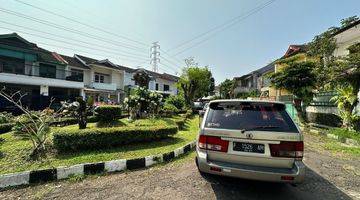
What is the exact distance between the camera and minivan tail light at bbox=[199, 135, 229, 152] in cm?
404

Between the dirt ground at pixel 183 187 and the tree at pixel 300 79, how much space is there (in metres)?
9.48

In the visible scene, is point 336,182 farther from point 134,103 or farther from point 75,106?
point 134,103

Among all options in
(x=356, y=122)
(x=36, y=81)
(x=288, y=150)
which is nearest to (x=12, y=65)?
(x=36, y=81)

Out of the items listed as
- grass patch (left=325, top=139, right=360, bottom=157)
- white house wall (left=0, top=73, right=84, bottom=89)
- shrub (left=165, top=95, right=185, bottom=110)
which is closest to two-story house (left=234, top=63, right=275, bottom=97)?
shrub (left=165, top=95, right=185, bottom=110)

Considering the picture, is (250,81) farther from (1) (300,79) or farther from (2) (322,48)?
(1) (300,79)

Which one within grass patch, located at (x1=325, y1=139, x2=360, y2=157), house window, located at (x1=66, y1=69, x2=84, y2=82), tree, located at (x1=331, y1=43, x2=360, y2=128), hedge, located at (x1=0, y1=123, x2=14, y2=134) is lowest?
grass patch, located at (x1=325, y1=139, x2=360, y2=157)

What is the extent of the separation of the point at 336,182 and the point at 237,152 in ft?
8.63

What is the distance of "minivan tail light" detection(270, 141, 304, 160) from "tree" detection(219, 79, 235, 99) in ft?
145

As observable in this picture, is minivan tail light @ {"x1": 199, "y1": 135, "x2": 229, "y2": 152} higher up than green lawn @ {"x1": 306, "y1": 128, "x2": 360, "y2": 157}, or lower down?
higher up

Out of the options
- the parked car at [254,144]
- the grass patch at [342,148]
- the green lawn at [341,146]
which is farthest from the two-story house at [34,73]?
the grass patch at [342,148]

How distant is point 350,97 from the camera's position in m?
10.9

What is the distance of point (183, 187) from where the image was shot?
452 cm

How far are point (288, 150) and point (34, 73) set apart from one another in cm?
2684

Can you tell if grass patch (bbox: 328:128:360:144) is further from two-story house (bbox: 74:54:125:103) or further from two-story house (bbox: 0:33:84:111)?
two-story house (bbox: 74:54:125:103)
